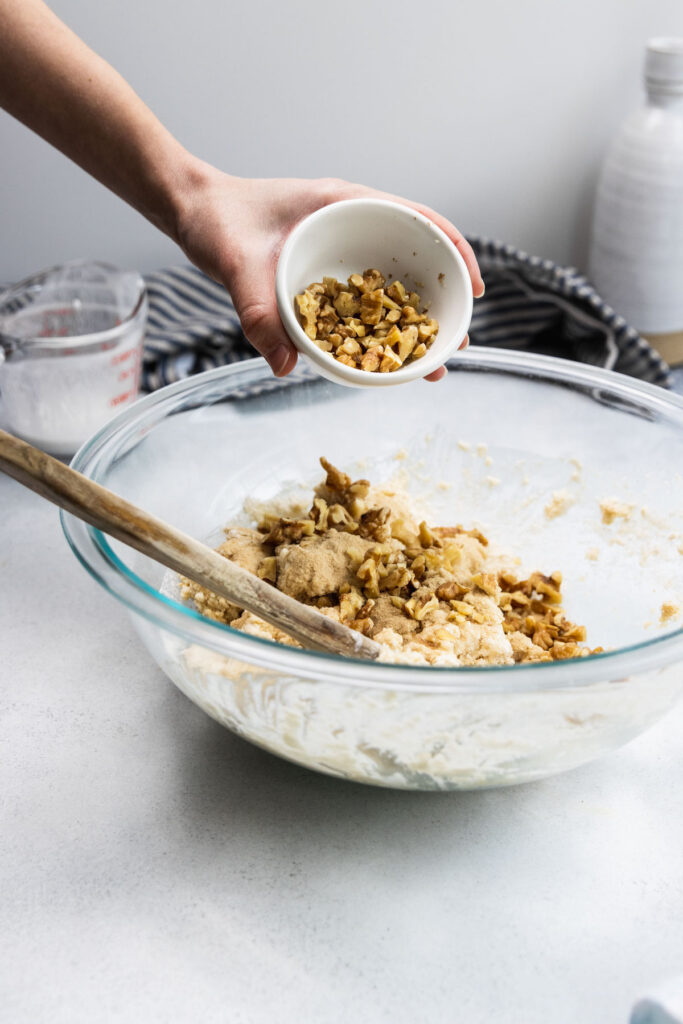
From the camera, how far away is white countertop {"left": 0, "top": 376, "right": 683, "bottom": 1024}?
0.74 metres

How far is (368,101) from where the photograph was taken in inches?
67.4

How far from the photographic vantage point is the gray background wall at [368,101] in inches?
62.5

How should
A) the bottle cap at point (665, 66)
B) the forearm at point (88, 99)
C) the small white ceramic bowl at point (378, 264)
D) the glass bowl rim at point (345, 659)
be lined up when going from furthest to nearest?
the bottle cap at point (665, 66) < the forearm at point (88, 99) < the small white ceramic bowl at point (378, 264) < the glass bowl rim at point (345, 659)

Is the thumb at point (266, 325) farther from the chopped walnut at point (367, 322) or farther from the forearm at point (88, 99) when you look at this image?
the forearm at point (88, 99)

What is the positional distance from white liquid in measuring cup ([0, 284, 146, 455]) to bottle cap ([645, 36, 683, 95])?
0.92 meters

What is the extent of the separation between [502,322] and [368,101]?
456 mm

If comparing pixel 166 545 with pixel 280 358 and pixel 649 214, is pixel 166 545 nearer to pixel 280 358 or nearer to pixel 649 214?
pixel 280 358

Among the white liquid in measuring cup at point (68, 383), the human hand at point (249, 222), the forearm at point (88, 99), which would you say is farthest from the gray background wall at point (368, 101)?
the human hand at point (249, 222)

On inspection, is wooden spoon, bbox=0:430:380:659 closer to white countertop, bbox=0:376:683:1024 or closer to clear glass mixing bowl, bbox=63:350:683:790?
clear glass mixing bowl, bbox=63:350:683:790

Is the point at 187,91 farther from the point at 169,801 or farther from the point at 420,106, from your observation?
the point at 169,801

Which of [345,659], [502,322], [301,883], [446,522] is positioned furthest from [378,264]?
[502,322]

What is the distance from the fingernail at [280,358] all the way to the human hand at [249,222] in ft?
0.07

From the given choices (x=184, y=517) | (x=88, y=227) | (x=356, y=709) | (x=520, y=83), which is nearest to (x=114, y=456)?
(x=184, y=517)

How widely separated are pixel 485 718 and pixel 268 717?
18 centimetres
